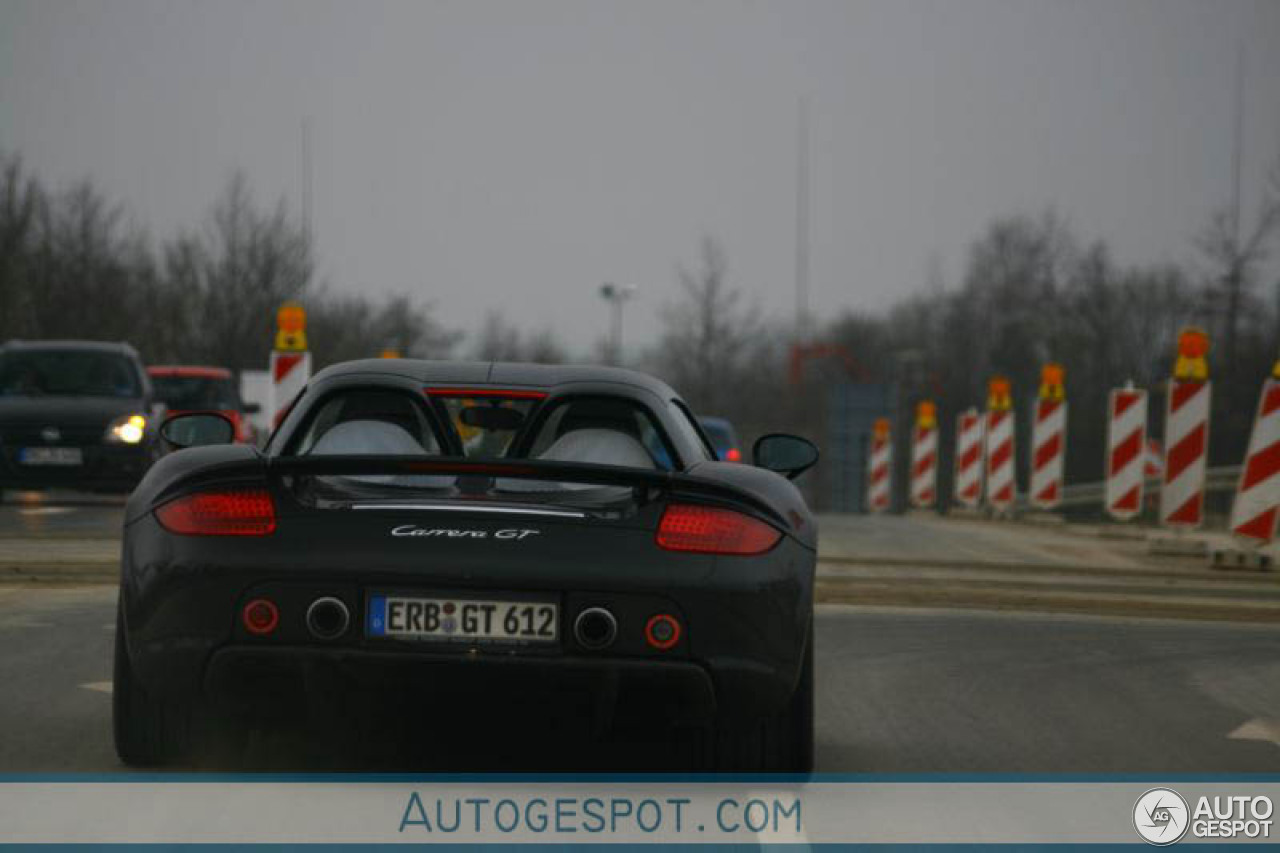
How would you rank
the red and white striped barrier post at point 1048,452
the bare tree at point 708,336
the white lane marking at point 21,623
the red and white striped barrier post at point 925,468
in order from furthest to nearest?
the bare tree at point 708,336 → the red and white striped barrier post at point 925,468 → the red and white striped barrier post at point 1048,452 → the white lane marking at point 21,623

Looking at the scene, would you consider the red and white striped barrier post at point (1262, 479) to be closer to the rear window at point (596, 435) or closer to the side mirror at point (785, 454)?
→ the side mirror at point (785, 454)

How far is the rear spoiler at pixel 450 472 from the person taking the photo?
17.5 feet

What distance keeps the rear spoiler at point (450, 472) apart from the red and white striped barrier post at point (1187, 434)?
12.9m

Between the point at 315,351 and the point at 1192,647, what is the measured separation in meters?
60.0

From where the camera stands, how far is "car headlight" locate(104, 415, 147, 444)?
2080cm

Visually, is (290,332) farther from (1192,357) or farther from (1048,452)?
(1048,452)

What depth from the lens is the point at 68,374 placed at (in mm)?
21969

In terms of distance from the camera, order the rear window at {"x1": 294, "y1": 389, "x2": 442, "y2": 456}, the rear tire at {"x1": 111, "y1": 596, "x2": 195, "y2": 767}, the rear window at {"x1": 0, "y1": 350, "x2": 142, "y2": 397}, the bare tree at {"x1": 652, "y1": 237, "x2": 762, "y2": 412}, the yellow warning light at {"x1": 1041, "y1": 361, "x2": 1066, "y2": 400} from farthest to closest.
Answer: the bare tree at {"x1": 652, "y1": 237, "x2": 762, "y2": 412}
the yellow warning light at {"x1": 1041, "y1": 361, "x2": 1066, "y2": 400}
the rear window at {"x1": 0, "y1": 350, "x2": 142, "y2": 397}
the rear window at {"x1": 294, "y1": 389, "x2": 442, "y2": 456}
the rear tire at {"x1": 111, "y1": 596, "x2": 195, "y2": 767}

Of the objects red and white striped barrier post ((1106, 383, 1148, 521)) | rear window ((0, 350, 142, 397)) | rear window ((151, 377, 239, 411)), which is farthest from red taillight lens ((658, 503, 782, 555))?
rear window ((151, 377, 239, 411))

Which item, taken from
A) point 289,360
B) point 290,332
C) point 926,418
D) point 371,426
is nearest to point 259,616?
point 371,426

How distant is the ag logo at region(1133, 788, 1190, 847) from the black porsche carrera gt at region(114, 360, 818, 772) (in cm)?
92

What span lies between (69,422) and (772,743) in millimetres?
16241

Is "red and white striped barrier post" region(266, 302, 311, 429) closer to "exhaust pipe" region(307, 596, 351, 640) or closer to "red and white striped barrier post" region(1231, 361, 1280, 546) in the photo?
"red and white striped barrier post" region(1231, 361, 1280, 546)

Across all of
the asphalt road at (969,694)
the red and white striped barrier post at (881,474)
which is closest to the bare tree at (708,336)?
the red and white striped barrier post at (881,474)
